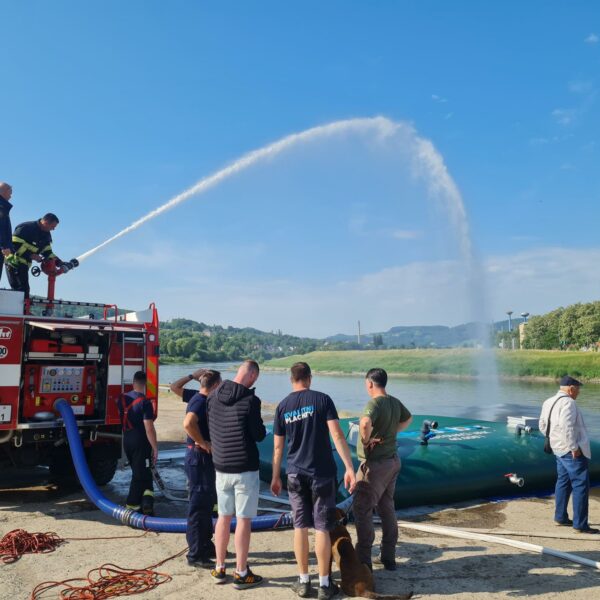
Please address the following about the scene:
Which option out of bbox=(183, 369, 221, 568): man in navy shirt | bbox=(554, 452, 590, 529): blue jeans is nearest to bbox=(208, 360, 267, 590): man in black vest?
bbox=(183, 369, 221, 568): man in navy shirt

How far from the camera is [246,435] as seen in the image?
15.5ft

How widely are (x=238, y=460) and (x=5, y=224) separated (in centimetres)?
589

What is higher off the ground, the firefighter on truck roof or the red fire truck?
the firefighter on truck roof

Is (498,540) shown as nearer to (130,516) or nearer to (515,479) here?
(515,479)

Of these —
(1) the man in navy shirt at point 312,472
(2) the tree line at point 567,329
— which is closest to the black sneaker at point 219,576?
(1) the man in navy shirt at point 312,472

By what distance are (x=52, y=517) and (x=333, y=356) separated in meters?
100.0

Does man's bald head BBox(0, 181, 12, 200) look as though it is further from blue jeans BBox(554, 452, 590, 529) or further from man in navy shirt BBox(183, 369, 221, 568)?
blue jeans BBox(554, 452, 590, 529)

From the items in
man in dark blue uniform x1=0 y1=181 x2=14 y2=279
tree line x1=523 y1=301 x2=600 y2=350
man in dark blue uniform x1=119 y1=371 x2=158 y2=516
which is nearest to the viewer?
man in dark blue uniform x1=119 y1=371 x2=158 y2=516

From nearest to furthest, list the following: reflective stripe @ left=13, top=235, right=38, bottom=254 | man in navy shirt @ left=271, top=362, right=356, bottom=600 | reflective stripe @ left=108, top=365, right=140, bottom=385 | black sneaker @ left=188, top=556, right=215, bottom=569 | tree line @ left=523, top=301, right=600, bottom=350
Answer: man in navy shirt @ left=271, top=362, right=356, bottom=600
black sneaker @ left=188, top=556, right=215, bottom=569
reflective stripe @ left=108, top=365, right=140, bottom=385
reflective stripe @ left=13, top=235, right=38, bottom=254
tree line @ left=523, top=301, right=600, bottom=350

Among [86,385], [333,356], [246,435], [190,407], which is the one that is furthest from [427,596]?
[333,356]

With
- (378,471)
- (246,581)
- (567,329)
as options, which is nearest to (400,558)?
(378,471)

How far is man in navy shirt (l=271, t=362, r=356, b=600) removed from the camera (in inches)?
173

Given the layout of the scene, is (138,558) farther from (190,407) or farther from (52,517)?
(52,517)

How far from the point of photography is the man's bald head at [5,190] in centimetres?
845
